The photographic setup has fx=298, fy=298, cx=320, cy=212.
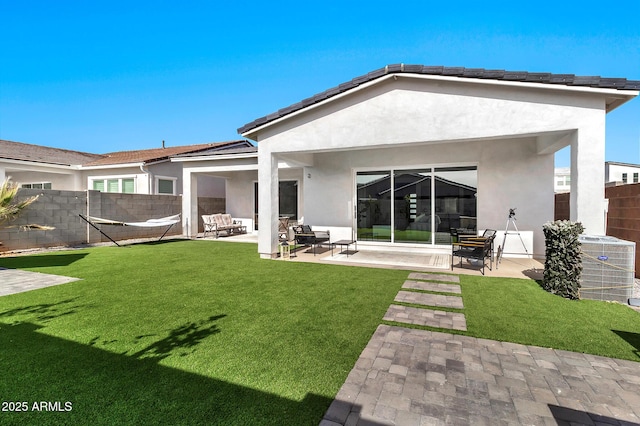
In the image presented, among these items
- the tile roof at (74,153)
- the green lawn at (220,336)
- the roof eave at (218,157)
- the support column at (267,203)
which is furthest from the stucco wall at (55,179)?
the support column at (267,203)

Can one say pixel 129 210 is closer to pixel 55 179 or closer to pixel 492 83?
pixel 55 179

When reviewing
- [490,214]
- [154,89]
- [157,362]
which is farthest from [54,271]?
[154,89]

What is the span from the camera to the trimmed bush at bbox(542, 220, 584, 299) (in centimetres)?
544

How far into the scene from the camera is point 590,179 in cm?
587

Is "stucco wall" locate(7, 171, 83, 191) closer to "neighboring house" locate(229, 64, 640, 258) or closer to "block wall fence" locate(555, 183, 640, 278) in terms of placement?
"neighboring house" locate(229, 64, 640, 258)

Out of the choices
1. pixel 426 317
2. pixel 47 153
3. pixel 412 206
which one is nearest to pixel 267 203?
pixel 412 206

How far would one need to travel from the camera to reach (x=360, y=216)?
37.9 ft

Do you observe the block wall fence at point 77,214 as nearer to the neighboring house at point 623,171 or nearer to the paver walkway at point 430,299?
the paver walkway at point 430,299

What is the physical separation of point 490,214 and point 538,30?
733 centimetres

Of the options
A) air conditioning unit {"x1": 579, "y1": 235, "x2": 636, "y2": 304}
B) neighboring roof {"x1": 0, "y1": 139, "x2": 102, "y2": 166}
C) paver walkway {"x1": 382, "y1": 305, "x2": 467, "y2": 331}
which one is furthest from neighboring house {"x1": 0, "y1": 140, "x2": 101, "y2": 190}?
air conditioning unit {"x1": 579, "y1": 235, "x2": 636, "y2": 304}

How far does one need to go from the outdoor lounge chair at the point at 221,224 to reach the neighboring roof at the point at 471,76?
26.5 feet

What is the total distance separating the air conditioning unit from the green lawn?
35 cm

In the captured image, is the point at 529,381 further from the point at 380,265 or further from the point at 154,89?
the point at 154,89

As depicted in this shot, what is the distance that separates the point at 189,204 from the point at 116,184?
20.7ft
